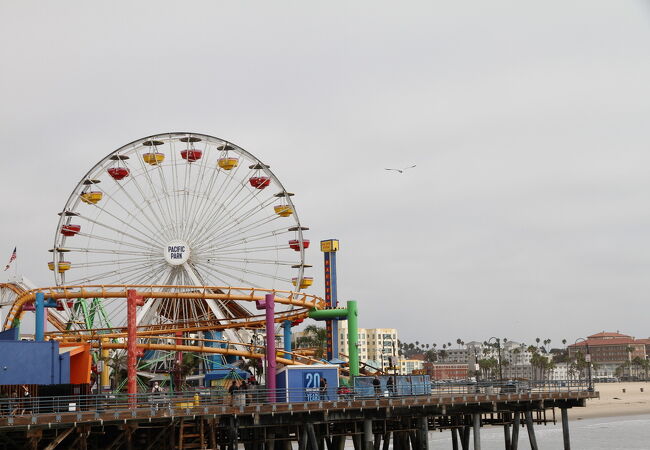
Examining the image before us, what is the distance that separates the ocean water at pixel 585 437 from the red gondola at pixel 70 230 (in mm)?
40022

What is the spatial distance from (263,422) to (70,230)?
112 ft

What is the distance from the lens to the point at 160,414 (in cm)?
4516

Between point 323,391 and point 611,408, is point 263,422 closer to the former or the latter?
point 323,391

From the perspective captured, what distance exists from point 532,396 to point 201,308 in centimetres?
3179

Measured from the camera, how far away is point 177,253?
254 feet

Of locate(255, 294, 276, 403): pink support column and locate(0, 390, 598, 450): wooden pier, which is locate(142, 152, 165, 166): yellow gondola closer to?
locate(255, 294, 276, 403): pink support column

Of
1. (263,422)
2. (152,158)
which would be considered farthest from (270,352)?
(152,158)

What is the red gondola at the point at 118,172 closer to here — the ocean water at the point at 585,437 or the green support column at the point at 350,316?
the green support column at the point at 350,316

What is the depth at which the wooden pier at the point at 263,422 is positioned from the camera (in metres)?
42.9

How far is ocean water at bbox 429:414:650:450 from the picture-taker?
309ft

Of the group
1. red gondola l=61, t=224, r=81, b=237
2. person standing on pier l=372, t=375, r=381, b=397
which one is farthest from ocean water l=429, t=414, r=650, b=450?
red gondola l=61, t=224, r=81, b=237

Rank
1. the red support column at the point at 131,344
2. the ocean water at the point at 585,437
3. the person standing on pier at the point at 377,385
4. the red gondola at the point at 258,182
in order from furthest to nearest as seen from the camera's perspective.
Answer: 1. the ocean water at the point at 585,437
2. the red gondola at the point at 258,182
3. the person standing on pier at the point at 377,385
4. the red support column at the point at 131,344

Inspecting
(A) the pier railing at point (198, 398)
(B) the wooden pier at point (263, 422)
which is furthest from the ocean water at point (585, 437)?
(B) the wooden pier at point (263, 422)

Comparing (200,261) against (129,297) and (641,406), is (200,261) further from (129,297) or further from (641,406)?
(641,406)
